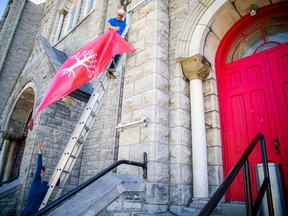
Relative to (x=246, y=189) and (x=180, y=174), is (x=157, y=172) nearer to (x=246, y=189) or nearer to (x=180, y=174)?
(x=180, y=174)

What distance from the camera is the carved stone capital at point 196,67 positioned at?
10.7ft

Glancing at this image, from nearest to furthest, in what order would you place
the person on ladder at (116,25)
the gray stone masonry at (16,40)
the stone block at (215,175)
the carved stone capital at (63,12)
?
1. the stone block at (215,175)
2. the person on ladder at (116,25)
3. the carved stone capital at (63,12)
4. the gray stone masonry at (16,40)

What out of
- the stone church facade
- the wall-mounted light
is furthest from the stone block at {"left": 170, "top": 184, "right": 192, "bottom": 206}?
the wall-mounted light

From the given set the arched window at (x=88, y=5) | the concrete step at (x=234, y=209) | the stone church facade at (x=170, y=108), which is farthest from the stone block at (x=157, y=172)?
the arched window at (x=88, y=5)

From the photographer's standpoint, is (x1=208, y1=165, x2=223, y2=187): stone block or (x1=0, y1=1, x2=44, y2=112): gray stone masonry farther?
(x1=0, y1=1, x2=44, y2=112): gray stone masonry

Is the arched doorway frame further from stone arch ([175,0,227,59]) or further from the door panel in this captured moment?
the door panel

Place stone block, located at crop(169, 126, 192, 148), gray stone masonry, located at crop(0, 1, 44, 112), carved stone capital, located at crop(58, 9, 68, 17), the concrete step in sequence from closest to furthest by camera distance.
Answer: the concrete step → stone block, located at crop(169, 126, 192, 148) → carved stone capital, located at crop(58, 9, 68, 17) → gray stone masonry, located at crop(0, 1, 44, 112)

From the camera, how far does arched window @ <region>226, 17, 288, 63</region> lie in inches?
124

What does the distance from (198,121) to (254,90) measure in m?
0.97

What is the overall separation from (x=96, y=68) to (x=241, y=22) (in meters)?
2.62

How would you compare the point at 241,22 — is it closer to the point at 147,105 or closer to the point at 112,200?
the point at 147,105

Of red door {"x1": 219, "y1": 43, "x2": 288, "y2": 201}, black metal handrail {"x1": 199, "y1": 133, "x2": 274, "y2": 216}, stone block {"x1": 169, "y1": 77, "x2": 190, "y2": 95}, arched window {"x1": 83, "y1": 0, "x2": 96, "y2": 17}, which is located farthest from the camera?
arched window {"x1": 83, "y1": 0, "x2": 96, "y2": 17}

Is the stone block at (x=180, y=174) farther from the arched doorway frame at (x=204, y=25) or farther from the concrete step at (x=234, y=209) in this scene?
the arched doorway frame at (x=204, y=25)

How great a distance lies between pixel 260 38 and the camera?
3340 millimetres
